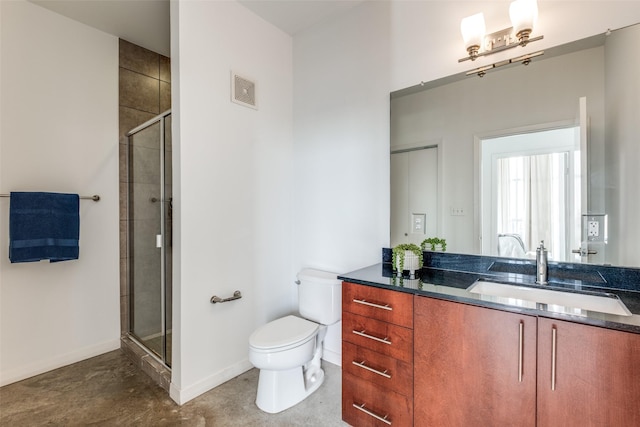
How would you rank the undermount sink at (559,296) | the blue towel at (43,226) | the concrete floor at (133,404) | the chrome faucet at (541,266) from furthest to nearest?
the blue towel at (43,226)
the concrete floor at (133,404)
the chrome faucet at (541,266)
the undermount sink at (559,296)

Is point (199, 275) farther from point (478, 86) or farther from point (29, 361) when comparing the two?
point (478, 86)

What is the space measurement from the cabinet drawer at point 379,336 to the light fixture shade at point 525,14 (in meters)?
1.60

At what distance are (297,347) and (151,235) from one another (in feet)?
4.96

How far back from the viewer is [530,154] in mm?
1595

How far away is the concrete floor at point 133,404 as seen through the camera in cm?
169

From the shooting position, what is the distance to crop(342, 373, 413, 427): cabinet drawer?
1.41 metres

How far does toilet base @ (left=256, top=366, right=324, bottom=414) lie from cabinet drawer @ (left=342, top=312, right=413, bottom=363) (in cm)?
53

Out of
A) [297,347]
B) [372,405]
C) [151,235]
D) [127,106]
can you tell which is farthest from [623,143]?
[127,106]

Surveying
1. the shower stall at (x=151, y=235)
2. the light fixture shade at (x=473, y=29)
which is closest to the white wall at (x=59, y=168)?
the shower stall at (x=151, y=235)

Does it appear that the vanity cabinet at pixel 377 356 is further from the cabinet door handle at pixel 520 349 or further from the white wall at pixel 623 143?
the white wall at pixel 623 143

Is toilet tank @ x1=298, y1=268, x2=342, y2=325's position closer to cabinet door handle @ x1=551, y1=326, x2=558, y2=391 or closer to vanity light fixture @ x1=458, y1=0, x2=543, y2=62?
cabinet door handle @ x1=551, y1=326, x2=558, y2=391

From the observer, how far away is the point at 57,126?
2.27m

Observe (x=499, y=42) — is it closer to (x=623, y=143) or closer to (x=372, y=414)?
(x=623, y=143)

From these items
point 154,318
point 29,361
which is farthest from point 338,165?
point 29,361
